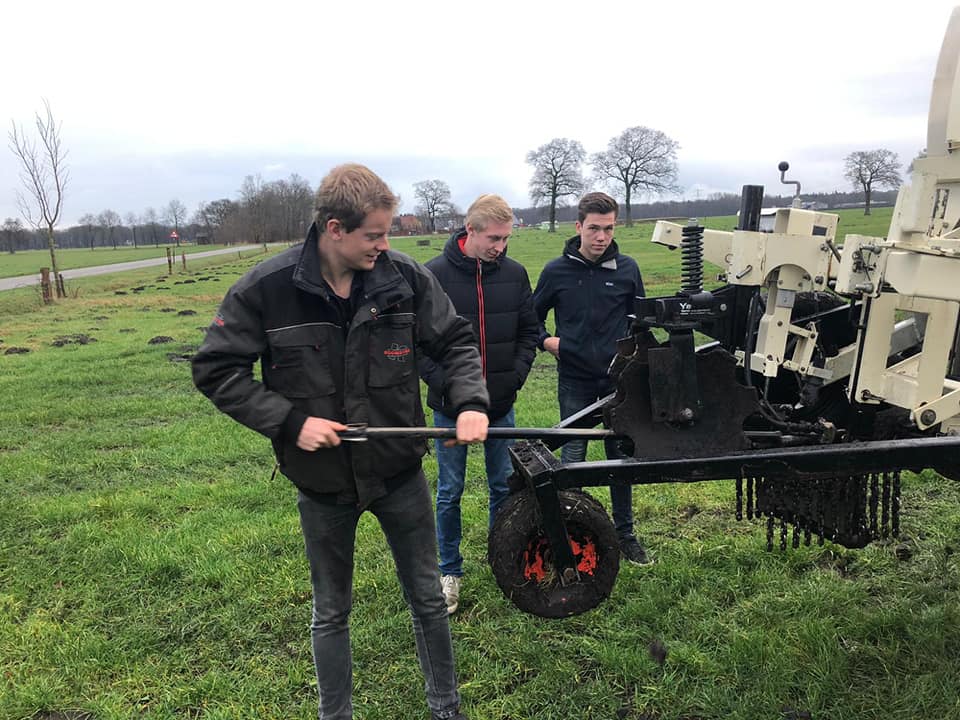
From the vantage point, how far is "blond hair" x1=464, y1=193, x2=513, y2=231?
3.94 metres

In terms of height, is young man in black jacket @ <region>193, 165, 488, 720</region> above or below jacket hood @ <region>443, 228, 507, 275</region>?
below

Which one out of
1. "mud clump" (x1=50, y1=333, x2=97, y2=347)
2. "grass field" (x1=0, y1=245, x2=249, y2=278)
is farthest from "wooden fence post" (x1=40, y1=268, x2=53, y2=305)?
"grass field" (x1=0, y1=245, x2=249, y2=278)

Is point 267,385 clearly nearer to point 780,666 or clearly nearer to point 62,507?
point 780,666

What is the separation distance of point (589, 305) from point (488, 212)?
92cm

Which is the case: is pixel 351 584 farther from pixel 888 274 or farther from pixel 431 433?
pixel 888 274

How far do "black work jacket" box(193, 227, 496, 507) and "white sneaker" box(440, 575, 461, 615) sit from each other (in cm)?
150

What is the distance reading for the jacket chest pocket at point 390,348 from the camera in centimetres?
272

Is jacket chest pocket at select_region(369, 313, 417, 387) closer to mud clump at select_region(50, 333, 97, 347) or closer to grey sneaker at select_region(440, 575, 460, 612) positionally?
grey sneaker at select_region(440, 575, 460, 612)

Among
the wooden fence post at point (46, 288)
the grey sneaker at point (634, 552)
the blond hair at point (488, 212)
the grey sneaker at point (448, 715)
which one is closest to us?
the grey sneaker at point (448, 715)

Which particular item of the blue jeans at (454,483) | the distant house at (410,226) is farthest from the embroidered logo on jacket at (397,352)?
the distant house at (410,226)

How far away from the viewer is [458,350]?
2.96 m

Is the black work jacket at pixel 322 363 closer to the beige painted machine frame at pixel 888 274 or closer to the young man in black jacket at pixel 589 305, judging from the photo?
the beige painted machine frame at pixel 888 274

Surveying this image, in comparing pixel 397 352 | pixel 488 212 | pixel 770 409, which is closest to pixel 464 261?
pixel 488 212

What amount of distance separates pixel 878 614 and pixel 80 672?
407 cm
